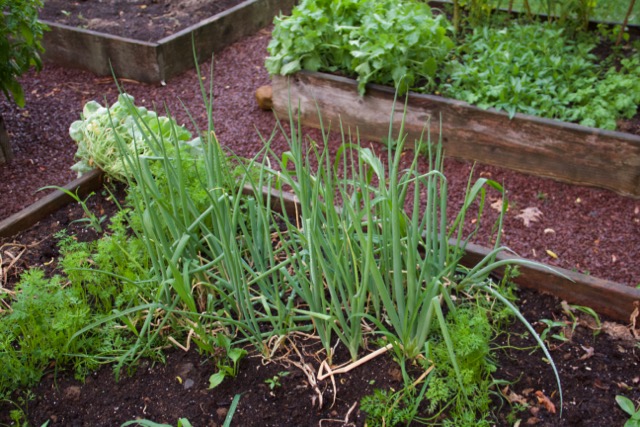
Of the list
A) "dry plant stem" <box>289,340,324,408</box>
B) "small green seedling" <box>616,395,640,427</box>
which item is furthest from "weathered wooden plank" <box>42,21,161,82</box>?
"small green seedling" <box>616,395,640,427</box>

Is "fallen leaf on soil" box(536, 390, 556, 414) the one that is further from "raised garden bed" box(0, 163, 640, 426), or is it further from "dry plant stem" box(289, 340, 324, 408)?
"dry plant stem" box(289, 340, 324, 408)

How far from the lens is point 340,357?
1.92 metres

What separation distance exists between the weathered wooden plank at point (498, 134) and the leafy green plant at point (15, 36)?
4.36ft

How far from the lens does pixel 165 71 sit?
178 inches

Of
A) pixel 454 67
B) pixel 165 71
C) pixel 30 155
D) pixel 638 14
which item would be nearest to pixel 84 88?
pixel 165 71

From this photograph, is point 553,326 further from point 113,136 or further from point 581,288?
point 113,136

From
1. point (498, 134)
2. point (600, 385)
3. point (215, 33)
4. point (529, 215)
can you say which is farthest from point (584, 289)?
point (215, 33)

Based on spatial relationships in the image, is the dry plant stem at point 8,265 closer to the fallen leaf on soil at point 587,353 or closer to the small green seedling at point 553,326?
the small green seedling at point 553,326

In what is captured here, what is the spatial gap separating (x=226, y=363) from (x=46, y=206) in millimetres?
1161

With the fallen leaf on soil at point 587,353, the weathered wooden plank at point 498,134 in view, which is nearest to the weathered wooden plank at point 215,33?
the weathered wooden plank at point 498,134

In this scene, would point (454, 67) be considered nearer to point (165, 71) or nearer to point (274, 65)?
point (274, 65)

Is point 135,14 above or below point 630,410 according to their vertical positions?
above

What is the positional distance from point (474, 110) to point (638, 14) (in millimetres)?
2378

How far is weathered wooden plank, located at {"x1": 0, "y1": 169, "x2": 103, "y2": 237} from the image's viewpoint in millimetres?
2479
